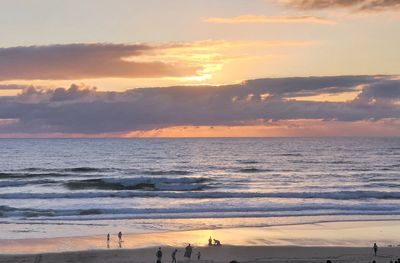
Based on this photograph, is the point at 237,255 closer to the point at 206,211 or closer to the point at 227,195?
the point at 206,211

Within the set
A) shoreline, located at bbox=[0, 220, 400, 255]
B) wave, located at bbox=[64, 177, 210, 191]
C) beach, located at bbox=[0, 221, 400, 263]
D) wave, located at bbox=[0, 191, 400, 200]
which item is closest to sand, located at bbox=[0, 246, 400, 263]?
beach, located at bbox=[0, 221, 400, 263]

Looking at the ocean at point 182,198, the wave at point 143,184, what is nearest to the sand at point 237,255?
the ocean at point 182,198

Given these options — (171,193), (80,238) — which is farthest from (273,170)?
(80,238)

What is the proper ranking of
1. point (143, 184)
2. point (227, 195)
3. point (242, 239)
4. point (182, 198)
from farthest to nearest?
point (143, 184)
point (227, 195)
point (182, 198)
point (242, 239)

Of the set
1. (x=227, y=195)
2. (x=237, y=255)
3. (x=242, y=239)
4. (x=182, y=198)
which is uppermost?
(x=227, y=195)

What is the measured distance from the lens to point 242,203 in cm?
4481

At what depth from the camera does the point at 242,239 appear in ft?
97.9

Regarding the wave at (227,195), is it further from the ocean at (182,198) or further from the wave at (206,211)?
the wave at (206,211)

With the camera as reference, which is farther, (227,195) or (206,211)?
(227,195)

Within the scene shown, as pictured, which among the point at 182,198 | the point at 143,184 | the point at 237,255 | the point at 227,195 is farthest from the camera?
the point at 143,184

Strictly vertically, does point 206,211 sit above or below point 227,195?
below

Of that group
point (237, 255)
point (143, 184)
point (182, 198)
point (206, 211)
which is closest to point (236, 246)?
point (237, 255)

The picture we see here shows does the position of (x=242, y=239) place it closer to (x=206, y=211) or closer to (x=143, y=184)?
(x=206, y=211)

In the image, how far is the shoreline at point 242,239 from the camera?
27906mm
